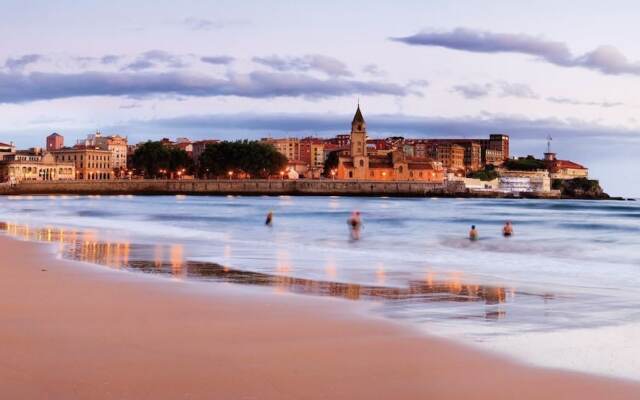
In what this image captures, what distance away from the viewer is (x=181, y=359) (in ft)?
23.8

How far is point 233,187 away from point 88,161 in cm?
4705

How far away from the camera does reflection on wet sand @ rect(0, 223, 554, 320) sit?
12016mm

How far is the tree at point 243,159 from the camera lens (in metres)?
132

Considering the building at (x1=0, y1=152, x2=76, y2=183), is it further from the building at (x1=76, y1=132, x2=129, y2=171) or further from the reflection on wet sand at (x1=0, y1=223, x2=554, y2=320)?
the reflection on wet sand at (x1=0, y1=223, x2=554, y2=320)

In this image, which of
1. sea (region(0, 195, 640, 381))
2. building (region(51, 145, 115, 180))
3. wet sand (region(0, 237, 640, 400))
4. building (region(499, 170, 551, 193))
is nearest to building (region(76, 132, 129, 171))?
building (region(51, 145, 115, 180))

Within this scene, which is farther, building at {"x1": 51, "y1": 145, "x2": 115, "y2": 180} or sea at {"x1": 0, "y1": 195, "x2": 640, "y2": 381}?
building at {"x1": 51, "y1": 145, "x2": 115, "y2": 180}

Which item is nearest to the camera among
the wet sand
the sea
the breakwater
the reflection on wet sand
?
the wet sand

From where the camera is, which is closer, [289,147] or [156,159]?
[156,159]

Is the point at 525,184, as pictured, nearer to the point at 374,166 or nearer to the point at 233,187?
the point at 374,166

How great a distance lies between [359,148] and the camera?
469 ft

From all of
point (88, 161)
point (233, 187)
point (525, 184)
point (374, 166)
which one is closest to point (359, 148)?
point (374, 166)

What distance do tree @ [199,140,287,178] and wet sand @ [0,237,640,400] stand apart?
122 meters

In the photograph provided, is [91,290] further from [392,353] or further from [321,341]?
[392,353]

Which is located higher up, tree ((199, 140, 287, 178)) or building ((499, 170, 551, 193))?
tree ((199, 140, 287, 178))
